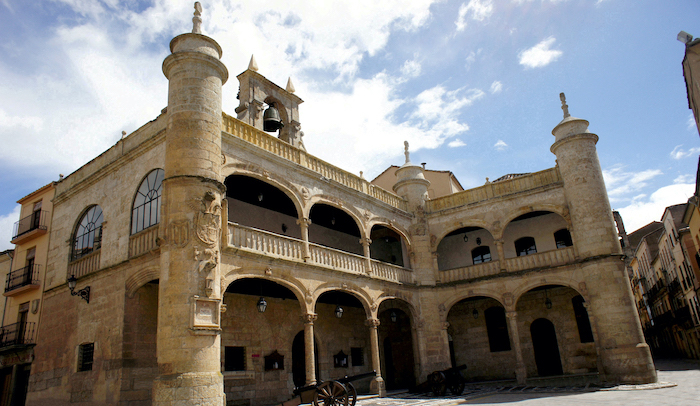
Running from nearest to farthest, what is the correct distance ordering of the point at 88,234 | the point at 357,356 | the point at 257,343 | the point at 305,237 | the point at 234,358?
the point at 305,237, the point at 234,358, the point at 88,234, the point at 257,343, the point at 357,356

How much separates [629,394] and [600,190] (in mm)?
7215

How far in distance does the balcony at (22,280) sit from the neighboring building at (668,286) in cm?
3146

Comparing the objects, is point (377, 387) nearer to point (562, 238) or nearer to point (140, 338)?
point (140, 338)

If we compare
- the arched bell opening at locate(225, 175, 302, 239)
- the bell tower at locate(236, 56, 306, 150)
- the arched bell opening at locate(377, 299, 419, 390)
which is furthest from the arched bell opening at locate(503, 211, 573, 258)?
the bell tower at locate(236, 56, 306, 150)

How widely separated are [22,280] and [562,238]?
20674 mm

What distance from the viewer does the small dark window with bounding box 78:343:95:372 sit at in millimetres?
12334

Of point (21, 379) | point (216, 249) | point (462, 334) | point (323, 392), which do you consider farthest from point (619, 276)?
point (21, 379)

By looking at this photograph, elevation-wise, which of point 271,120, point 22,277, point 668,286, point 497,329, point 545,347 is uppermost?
point 271,120

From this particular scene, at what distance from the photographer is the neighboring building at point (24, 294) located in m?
15.2

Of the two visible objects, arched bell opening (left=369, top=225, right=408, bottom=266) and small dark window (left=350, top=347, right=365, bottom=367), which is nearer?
small dark window (left=350, top=347, right=365, bottom=367)

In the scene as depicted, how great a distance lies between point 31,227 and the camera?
55.5ft

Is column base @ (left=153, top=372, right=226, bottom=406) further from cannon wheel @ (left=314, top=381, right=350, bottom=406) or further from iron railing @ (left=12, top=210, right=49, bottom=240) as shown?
iron railing @ (left=12, top=210, right=49, bottom=240)

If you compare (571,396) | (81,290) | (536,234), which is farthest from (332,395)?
(536,234)

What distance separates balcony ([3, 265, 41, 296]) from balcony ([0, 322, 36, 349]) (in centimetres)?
115
